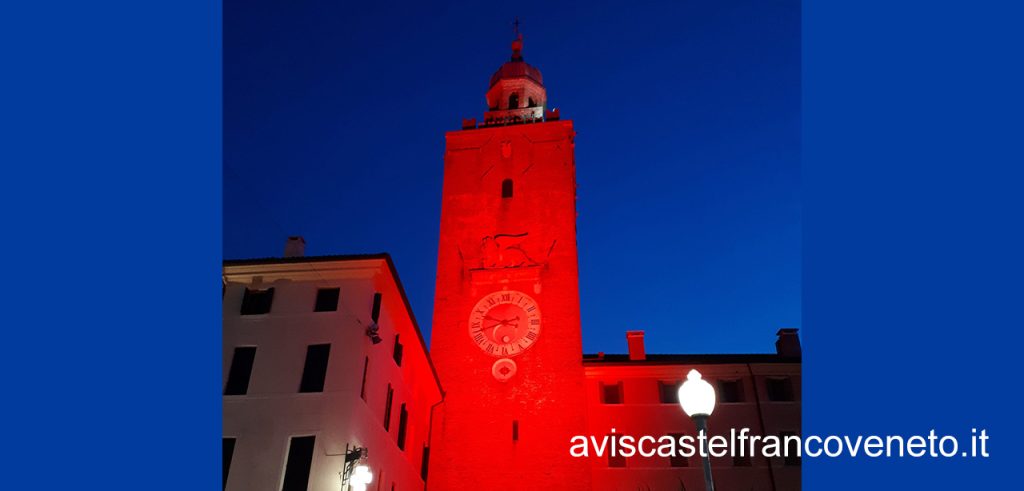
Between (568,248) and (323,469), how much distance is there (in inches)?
705

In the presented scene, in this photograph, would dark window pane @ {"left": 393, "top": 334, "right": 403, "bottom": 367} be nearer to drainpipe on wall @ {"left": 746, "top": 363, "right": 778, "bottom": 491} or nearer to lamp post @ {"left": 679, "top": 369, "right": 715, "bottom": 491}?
drainpipe on wall @ {"left": 746, "top": 363, "right": 778, "bottom": 491}

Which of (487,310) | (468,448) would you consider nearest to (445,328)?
(487,310)

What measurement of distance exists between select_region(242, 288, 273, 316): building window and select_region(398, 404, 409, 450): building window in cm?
549

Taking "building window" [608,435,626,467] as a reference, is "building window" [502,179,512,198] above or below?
above

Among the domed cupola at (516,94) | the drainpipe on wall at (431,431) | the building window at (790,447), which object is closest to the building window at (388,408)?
the drainpipe on wall at (431,431)

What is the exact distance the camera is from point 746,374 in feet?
102

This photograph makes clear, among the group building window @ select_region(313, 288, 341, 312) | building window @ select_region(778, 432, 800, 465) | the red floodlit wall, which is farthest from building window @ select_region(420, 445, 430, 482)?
building window @ select_region(778, 432, 800, 465)

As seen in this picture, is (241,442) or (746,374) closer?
(241,442)

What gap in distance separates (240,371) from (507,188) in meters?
18.9

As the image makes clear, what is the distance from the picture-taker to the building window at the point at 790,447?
1164 inches

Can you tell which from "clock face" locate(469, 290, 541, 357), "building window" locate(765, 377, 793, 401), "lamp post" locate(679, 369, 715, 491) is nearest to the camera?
"lamp post" locate(679, 369, 715, 491)

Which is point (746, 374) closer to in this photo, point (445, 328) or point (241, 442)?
point (445, 328)

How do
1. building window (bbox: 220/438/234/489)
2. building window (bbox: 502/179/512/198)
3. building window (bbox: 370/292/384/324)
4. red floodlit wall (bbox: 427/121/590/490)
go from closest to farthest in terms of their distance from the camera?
building window (bbox: 220/438/234/489) → building window (bbox: 370/292/384/324) → red floodlit wall (bbox: 427/121/590/490) → building window (bbox: 502/179/512/198)

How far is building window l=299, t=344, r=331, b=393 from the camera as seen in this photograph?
19703 millimetres
